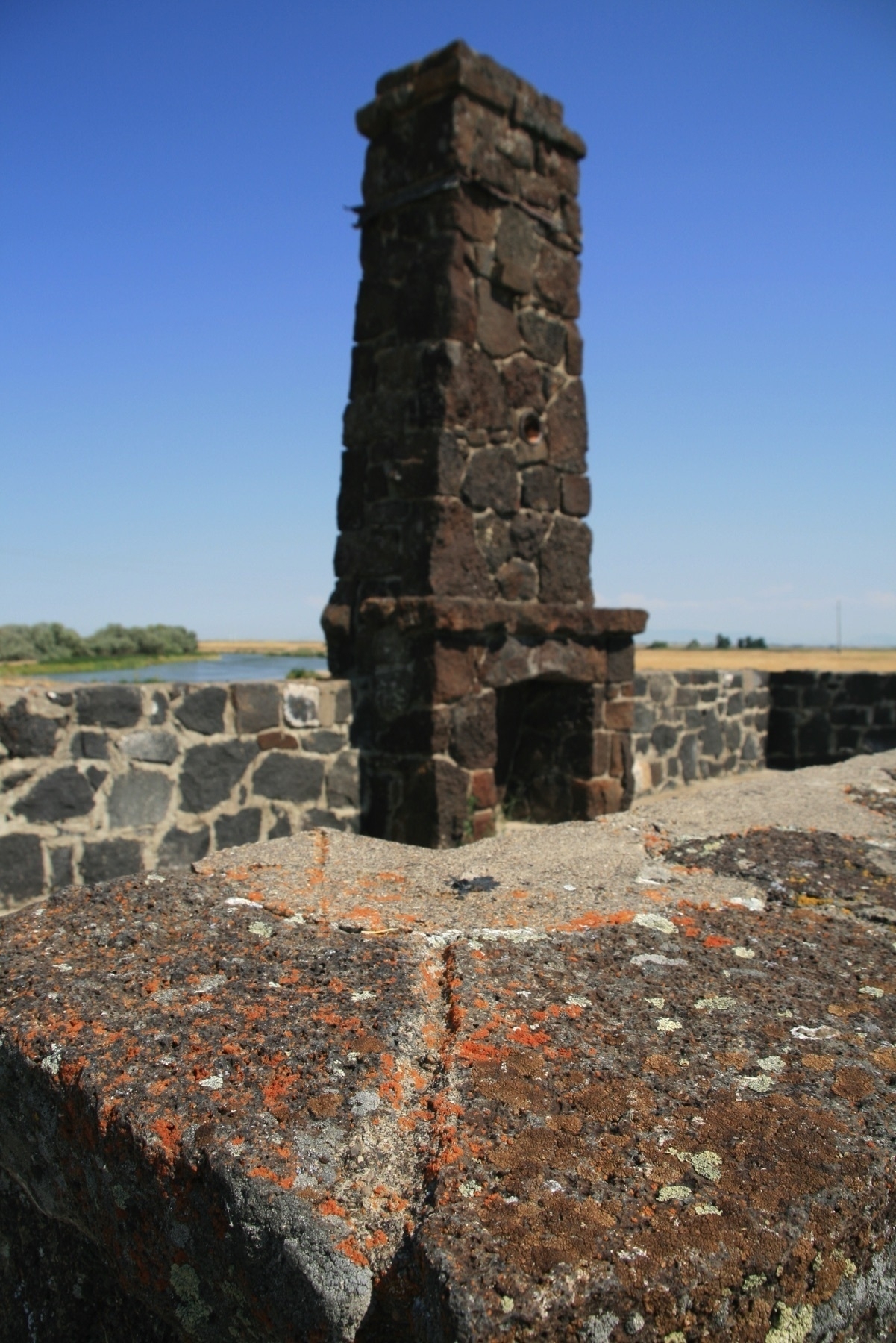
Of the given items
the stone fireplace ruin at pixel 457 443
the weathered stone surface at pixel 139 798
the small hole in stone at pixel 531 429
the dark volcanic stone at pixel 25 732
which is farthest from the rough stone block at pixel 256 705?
the small hole in stone at pixel 531 429

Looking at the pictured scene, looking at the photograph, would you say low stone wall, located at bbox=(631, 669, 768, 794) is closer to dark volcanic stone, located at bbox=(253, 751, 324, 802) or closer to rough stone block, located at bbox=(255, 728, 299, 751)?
dark volcanic stone, located at bbox=(253, 751, 324, 802)

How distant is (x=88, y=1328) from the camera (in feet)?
3.64

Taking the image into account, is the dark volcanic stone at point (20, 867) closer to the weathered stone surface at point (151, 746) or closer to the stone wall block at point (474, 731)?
the weathered stone surface at point (151, 746)

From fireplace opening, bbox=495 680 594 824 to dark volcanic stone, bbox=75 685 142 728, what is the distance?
2.64 metres

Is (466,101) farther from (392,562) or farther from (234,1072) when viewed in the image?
(234,1072)

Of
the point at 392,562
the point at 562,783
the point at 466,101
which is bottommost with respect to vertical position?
the point at 562,783

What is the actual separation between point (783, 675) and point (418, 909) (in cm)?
906

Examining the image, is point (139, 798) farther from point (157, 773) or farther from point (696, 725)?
point (696, 725)

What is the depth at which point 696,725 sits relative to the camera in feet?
29.1

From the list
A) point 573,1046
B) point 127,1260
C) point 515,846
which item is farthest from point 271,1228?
point 515,846

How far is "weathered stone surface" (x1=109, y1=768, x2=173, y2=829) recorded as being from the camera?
4.39 m

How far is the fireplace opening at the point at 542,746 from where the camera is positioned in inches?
255

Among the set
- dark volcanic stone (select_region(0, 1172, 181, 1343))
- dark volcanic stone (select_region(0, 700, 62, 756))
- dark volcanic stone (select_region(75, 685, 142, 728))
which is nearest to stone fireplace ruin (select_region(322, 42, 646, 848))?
dark volcanic stone (select_region(75, 685, 142, 728))

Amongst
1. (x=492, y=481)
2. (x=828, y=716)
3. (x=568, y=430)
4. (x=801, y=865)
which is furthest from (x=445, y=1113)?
(x=828, y=716)
